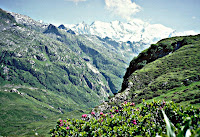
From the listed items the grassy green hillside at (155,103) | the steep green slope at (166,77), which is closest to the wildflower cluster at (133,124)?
the grassy green hillside at (155,103)

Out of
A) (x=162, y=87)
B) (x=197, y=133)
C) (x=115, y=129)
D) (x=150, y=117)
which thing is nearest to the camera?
(x=197, y=133)

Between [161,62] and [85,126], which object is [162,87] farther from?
[85,126]

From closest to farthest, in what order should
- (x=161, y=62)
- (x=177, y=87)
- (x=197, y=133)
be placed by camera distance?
(x=197, y=133) < (x=177, y=87) < (x=161, y=62)

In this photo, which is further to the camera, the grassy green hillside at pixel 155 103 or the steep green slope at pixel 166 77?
the steep green slope at pixel 166 77

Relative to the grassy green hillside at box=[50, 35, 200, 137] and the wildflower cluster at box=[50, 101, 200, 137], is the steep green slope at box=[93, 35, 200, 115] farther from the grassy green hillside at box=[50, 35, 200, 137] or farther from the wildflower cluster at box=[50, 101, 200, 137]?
the wildflower cluster at box=[50, 101, 200, 137]

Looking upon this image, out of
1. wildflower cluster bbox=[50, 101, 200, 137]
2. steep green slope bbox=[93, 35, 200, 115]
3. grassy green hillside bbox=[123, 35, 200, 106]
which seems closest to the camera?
wildflower cluster bbox=[50, 101, 200, 137]

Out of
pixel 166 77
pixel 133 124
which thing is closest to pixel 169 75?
pixel 166 77

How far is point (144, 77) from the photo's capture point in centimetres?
11788

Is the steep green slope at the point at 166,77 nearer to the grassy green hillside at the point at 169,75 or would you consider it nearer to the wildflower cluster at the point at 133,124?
the grassy green hillside at the point at 169,75

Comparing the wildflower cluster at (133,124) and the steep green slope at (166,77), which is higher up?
the steep green slope at (166,77)

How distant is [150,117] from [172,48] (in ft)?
498

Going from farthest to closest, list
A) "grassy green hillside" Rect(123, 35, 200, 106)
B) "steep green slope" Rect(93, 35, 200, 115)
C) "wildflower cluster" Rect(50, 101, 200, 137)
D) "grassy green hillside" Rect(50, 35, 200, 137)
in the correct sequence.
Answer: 1. "steep green slope" Rect(93, 35, 200, 115)
2. "grassy green hillside" Rect(123, 35, 200, 106)
3. "wildflower cluster" Rect(50, 101, 200, 137)
4. "grassy green hillside" Rect(50, 35, 200, 137)

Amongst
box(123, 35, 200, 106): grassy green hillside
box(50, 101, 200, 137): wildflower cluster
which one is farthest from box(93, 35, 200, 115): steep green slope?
box(50, 101, 200, 137): wildflower cluster

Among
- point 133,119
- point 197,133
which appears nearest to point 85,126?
point 133,119
